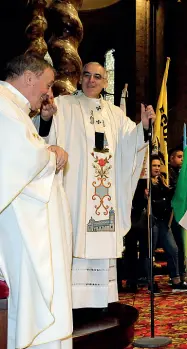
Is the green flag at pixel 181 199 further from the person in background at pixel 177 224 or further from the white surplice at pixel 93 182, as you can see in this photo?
the white surplice at pixel 93 182

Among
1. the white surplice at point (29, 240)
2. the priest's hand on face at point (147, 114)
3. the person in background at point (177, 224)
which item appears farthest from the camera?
the person in background at point (177, 224)

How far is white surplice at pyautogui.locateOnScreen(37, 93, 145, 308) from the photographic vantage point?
4.15 metres

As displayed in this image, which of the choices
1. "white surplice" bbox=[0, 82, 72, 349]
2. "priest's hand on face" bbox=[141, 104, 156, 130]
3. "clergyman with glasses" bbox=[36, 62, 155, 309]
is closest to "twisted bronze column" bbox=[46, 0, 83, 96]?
"clergyman with glasses" bbox=[36, 62, 155, 309]

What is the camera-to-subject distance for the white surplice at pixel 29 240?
254cm

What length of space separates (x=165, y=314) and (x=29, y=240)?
268 cm

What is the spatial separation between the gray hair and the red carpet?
82.5 inches

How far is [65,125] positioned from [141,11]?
32.2ft

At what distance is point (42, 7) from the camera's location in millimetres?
7891

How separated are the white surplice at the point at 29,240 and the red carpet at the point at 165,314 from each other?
1.36m

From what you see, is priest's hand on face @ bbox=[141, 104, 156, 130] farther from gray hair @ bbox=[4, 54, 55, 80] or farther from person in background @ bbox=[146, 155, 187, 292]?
person in background @ bbox=[146, 155, 187, 292]

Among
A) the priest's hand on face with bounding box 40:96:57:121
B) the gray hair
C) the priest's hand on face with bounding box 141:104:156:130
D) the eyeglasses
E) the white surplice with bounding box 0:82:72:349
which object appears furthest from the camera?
the eyeglasses

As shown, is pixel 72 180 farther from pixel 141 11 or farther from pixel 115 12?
pixel 115 12

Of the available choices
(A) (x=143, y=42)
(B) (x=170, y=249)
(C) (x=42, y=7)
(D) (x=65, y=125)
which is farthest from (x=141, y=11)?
(D) (x=65, y=125)

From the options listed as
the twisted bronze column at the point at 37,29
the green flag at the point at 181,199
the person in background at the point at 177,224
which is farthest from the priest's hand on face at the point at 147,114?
the twisted bronze column at the point at 37,29
